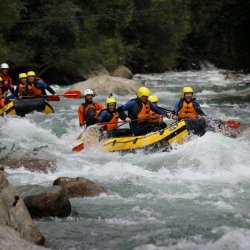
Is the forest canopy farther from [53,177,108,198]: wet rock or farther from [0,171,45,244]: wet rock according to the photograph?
[0,171,45,244]: wet rock

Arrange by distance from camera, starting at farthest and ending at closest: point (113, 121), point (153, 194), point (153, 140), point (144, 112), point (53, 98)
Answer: point (53, 98)
point (113, 121)
point (144, 112)
point (153, 140)
point (153, 194)

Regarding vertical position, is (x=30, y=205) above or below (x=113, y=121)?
above

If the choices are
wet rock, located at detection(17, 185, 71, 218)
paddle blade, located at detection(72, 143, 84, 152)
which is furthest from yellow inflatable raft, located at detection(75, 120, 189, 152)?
wet rock, located at detection(17, 185, 71, 218)

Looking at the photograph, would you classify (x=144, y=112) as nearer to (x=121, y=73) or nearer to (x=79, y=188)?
(x=79, y=188)

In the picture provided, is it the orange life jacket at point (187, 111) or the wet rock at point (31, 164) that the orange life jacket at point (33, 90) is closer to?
the orange life jacket at point (187, 111)

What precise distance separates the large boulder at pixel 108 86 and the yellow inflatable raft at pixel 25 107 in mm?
6630

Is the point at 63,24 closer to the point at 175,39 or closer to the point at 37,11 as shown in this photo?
the point at 37,11

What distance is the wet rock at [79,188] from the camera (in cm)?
795

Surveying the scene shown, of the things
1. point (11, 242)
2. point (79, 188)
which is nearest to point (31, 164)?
point (79, 188)

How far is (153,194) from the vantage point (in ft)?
26.8

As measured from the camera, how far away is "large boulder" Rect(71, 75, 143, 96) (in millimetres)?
23188

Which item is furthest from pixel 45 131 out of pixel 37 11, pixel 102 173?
pixel 37 11

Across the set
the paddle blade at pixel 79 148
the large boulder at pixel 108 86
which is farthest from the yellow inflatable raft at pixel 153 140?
the large boulder at pixel 108 86

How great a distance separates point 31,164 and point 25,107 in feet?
21.5
